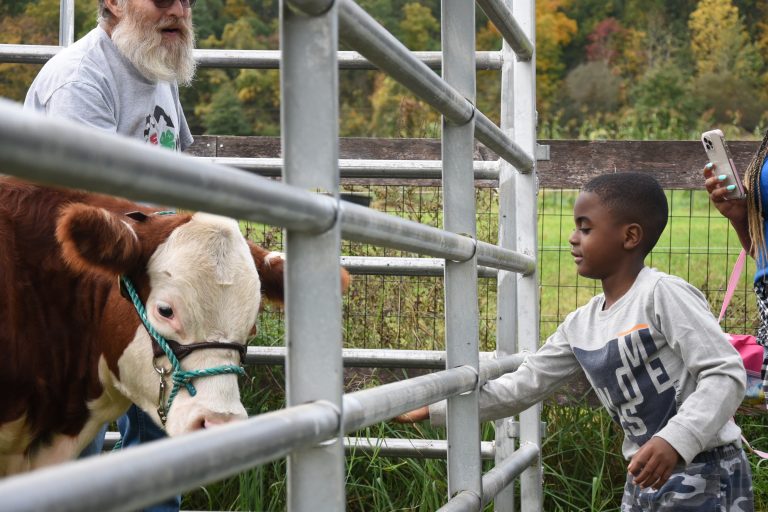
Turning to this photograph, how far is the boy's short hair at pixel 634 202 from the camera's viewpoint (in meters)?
2.99

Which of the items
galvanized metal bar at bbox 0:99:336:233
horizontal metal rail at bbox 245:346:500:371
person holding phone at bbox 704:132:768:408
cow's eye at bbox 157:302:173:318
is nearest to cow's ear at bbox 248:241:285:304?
cow's eye at bbox 157:302:173:318

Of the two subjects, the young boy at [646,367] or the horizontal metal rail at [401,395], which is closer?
the horizontal metal rail at [401,395]

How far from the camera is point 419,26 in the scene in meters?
45.0

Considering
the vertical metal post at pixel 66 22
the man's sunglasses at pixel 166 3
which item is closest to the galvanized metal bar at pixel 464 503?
the man's sunglasses at pixel 166 3

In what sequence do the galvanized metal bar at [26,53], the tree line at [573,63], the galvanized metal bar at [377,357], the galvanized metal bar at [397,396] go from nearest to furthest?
the galvanized metal bar at [397,396], the galvanized metal bar at [377,357], the galvanized metal bar at [26,53], the tree line at [573,63]

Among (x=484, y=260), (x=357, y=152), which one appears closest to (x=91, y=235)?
(x=484, y=260)

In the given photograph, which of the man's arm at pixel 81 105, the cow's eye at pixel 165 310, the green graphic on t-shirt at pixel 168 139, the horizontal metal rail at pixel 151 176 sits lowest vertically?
the cow's eye at pixel 165 310

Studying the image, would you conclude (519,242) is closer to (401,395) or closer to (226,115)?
(401,395)

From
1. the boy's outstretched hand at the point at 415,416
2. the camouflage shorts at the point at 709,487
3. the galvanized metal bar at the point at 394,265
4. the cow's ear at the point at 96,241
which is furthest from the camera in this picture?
the galvanized metal bar at the point at 394,265

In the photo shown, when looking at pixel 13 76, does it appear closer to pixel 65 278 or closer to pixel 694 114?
pixel 694 114

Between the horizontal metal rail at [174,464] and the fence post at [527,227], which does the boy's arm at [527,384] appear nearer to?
the fence post at [527,227]

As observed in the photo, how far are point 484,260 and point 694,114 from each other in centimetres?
4449

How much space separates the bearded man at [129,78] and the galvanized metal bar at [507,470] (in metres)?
0.99

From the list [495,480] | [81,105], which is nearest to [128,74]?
[81,105]
